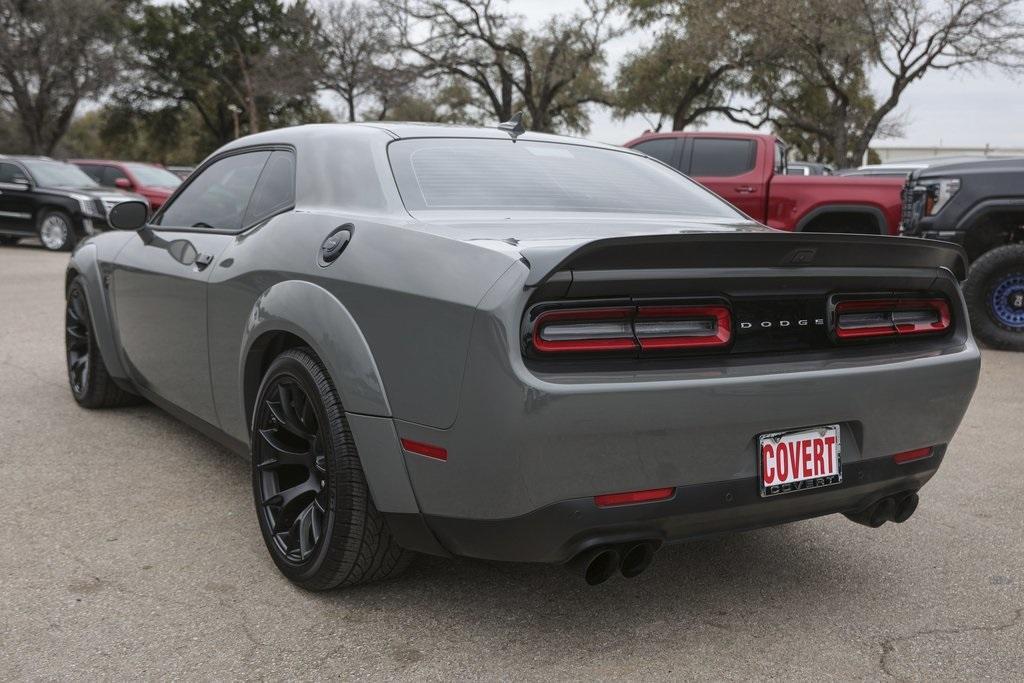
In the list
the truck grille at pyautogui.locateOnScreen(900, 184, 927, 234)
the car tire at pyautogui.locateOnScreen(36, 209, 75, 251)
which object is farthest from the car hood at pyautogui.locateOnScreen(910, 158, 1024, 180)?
the car tire at pyautogui.locateOnScreen(36, 209, 75, 251)

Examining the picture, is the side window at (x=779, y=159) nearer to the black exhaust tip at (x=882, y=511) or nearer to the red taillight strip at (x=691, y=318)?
the black exhaust tip at (x=882, y=511)

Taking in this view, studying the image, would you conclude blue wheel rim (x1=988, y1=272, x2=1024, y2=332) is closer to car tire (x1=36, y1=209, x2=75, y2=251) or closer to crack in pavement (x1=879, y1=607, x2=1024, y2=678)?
crack in pavement (x1=879, y1=607, x2=1024, y2=678)

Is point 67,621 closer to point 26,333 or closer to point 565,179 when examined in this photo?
point 565,179

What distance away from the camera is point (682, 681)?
2488mm

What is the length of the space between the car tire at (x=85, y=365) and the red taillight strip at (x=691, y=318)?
3.48 metres

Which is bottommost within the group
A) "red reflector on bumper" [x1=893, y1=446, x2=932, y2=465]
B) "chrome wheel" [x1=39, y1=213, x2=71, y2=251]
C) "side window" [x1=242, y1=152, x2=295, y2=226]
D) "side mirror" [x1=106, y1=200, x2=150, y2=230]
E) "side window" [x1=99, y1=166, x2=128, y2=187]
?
"chrome wheel" [x1=39, y1=213, x2=71, y2=251]

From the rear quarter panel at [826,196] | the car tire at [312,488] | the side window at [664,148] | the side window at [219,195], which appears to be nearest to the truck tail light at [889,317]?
the car tire at [312,488]

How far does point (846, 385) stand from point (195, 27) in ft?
174

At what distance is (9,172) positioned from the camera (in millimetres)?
17062

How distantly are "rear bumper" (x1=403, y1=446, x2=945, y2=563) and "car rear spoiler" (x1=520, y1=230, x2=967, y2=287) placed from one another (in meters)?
0.57

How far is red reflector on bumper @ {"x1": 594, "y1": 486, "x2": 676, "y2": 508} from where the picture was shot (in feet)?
7.84

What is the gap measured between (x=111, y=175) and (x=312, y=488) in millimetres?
19381

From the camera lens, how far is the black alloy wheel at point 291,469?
293 cm

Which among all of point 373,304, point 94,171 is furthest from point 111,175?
point 373,304
